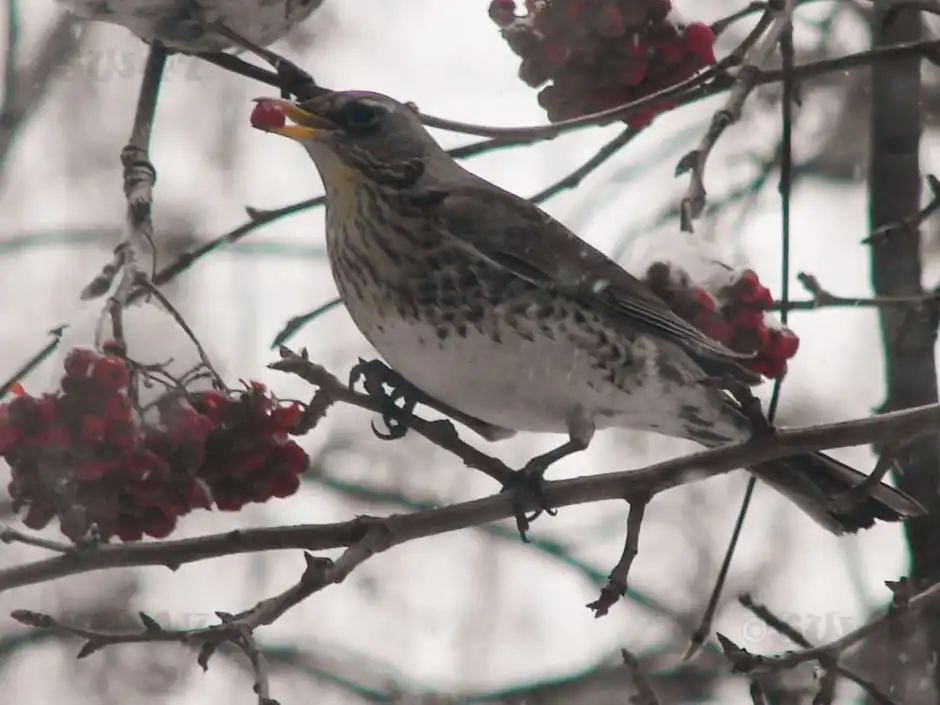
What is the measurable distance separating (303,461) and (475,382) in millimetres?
543

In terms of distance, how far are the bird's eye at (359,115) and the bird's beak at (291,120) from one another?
0.08ft

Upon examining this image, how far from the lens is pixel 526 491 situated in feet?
7.26

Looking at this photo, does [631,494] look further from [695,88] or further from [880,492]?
[695,88]

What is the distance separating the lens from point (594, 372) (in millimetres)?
2613

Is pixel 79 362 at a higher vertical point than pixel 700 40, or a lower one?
lower

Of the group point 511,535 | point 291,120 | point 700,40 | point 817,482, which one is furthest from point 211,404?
point 511,535

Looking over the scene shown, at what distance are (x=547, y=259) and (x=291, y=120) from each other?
1.96 ft

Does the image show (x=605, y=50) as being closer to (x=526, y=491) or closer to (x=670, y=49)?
(x=670, y=49)

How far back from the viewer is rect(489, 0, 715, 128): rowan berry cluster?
93.9 inches

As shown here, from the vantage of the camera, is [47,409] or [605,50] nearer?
[47,409]

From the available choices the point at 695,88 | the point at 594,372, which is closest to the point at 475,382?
the point at 594,372

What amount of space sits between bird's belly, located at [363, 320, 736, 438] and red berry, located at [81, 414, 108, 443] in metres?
0.79

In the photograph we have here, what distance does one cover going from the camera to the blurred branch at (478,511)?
1.75 m

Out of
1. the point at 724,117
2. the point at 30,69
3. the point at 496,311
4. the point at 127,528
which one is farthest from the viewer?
the point at 30,69
